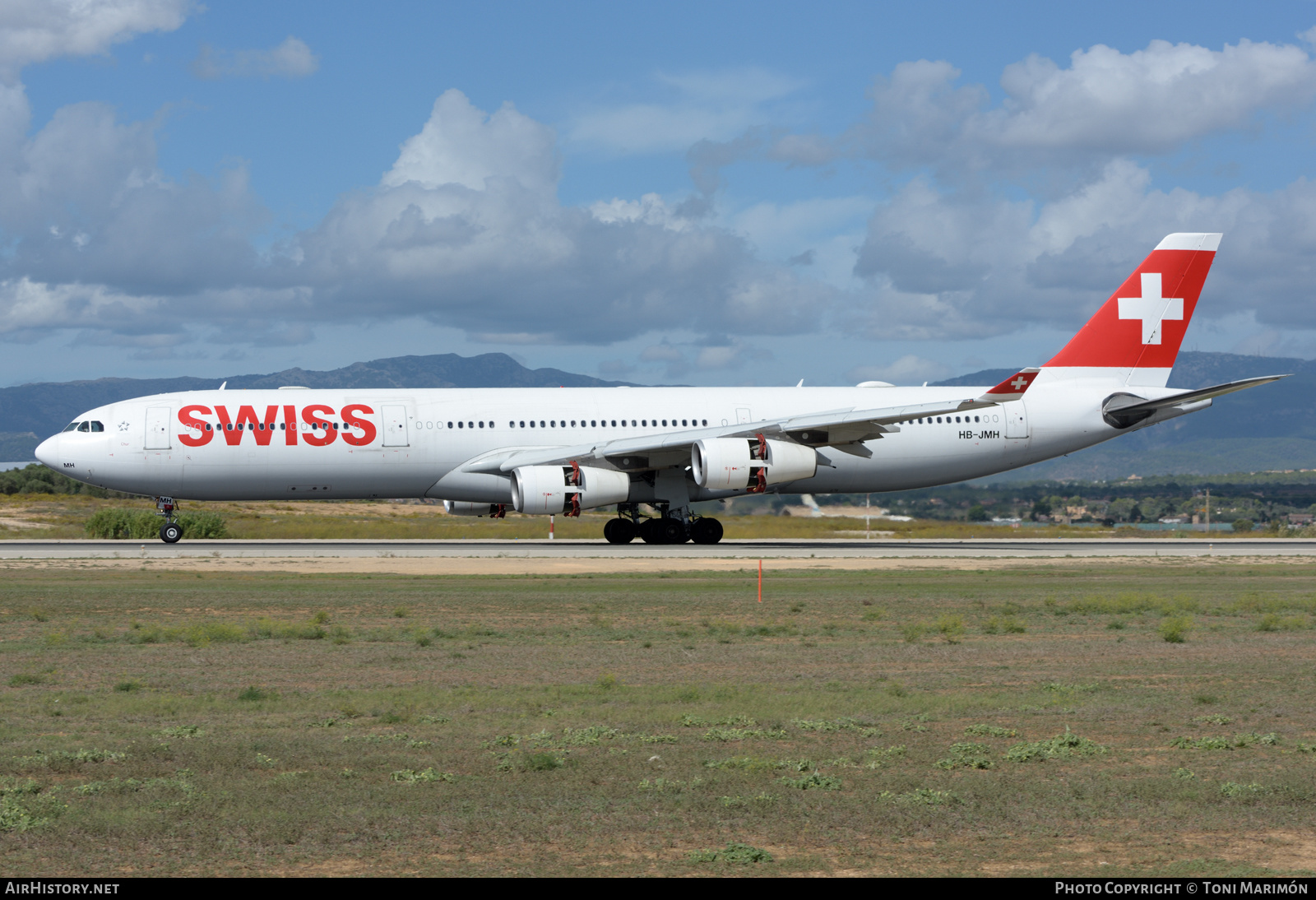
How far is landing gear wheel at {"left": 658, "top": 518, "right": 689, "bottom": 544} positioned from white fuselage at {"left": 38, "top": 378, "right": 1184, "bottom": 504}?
3.63ft

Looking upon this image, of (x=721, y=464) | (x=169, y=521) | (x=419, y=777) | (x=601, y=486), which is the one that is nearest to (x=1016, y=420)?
(x=721, y=464)

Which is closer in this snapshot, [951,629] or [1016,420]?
[951,629]

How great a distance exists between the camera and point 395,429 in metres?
Answer: 35.0

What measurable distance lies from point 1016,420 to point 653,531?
11356 mm

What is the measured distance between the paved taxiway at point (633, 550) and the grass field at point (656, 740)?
12.1 m

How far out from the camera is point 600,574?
26.8 m

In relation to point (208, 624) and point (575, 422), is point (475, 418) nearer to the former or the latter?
point (575, 422)

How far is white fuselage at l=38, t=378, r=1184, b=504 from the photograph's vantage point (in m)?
34.6

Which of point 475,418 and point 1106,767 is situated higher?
point 475,418

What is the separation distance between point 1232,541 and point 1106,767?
3621cm

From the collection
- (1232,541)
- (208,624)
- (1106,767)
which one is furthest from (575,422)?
(1106,767)

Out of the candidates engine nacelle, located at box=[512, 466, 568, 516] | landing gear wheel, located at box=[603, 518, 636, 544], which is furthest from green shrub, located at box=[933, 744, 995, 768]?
landing gear wheel, located at box=[603, 518, 636, 544]

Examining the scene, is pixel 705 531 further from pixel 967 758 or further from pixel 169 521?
pixel 967 758
